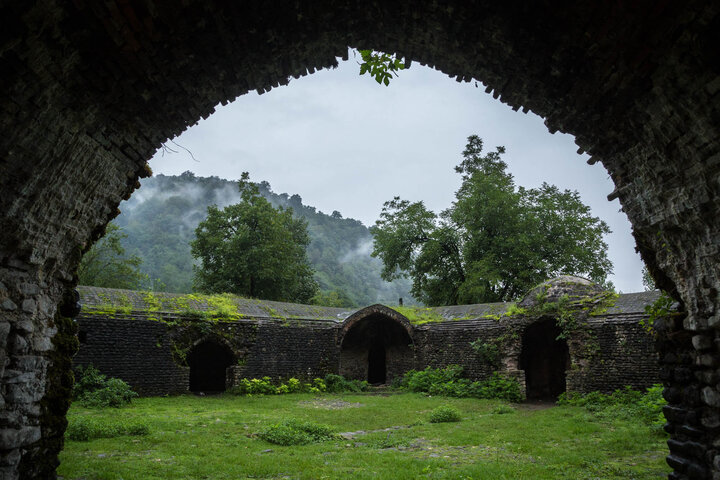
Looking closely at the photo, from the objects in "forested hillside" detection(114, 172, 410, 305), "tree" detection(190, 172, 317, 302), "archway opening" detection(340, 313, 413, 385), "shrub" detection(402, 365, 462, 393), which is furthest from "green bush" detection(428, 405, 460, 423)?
"forested hillside" detection(114, 172, 410, 305)

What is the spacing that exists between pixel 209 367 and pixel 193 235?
68400 millimetres

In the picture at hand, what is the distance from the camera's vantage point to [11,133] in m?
3.51

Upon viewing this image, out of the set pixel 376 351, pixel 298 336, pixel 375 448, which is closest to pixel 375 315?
pixel 376 351

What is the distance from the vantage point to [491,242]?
3016 centimetres

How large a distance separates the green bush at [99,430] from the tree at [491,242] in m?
22.5

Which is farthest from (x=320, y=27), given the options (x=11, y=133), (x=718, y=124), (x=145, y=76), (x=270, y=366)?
(x=270, y=366)

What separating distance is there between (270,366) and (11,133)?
50.1 feet

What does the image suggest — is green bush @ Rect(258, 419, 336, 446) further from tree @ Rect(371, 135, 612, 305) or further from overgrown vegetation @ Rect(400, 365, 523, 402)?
tree @ Rect(371, 135, 612, 305)

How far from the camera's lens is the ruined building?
1389 centimetres

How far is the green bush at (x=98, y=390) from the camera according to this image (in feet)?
39.6

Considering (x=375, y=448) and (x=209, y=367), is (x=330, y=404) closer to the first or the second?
(x=209, y=367)

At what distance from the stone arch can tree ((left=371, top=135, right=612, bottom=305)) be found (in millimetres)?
8407

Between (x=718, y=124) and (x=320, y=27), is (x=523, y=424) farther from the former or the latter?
(x=320, y=27)

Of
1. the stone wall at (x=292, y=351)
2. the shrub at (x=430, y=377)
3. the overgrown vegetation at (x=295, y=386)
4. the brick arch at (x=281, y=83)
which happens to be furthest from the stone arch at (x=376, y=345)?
the brick arch at (x=281, y=83)
